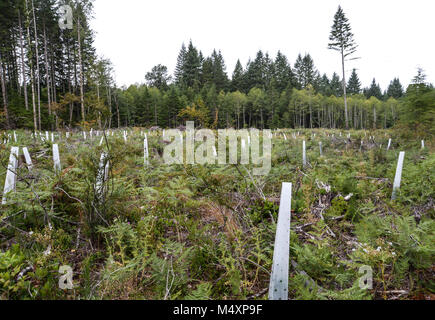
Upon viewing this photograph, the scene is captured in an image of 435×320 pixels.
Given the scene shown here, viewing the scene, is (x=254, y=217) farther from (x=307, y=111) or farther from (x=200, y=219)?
(x=307, y=111)

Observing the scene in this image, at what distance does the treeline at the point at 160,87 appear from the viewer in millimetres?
21825

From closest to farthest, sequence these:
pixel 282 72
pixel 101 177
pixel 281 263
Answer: pixel 281 263
pixel 101 177
pixel 282 72

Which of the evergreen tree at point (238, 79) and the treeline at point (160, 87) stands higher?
the evergreen tree at point (238, 79)

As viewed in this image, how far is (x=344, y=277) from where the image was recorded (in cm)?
197

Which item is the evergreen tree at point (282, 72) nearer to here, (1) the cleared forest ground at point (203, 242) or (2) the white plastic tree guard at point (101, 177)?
(1) the cleared forest ground at point (203, 242)

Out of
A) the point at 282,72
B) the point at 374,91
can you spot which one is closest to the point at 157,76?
the point at 282,72

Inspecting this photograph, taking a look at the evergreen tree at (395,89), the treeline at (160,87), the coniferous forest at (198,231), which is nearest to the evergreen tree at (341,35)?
the treeline at (160,87)

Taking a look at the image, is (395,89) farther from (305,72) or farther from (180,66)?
(180,66)

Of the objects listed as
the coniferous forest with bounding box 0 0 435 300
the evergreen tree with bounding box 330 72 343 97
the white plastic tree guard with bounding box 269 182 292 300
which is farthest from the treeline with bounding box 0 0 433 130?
the white plastic tree guard with bounding box 269 182 292 300

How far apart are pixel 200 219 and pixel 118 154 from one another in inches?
67.0

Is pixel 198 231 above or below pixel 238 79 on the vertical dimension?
below

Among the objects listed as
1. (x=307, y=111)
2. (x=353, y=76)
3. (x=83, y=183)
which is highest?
(x=353, y=76)

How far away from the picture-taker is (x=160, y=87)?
5734 centimetres
